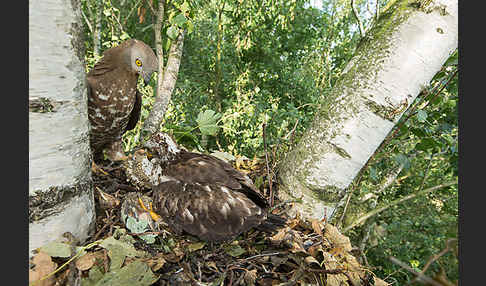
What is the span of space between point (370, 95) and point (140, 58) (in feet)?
4.06

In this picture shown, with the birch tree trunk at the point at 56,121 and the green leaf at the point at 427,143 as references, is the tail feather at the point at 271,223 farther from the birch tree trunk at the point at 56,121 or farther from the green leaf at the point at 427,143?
the green leaf at the point at 427,143

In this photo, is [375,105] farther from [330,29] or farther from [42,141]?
[330,29]

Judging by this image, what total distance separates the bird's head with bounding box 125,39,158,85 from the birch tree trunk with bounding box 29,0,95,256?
755 mm

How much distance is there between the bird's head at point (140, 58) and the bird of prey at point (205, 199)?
A: 0.53 meters

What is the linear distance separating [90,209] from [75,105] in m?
0.37

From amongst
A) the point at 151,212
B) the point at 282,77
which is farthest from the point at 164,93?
the point at 282,77

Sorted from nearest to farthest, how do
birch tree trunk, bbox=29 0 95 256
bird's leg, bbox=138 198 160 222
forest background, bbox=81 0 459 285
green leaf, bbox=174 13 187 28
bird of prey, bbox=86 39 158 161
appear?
birch tree trunk, bbox=29 0 95 256
bird's leg, bbox=138 198 160 222
green leaf, bbox=174 13 187 28
bird of prey, bbox=86 39 158 161
forest background, bbox=81 0 459 285

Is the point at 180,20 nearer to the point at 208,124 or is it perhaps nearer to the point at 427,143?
the point at 208,124

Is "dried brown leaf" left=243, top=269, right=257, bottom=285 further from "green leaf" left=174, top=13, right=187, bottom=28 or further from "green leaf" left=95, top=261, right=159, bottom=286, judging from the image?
"green leaf" left=174, top=13, right=187, bottom=28

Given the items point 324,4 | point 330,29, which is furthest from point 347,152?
point 324,4

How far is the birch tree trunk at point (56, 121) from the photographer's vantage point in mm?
692

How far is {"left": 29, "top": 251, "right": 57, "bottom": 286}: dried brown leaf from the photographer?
2.43 ft

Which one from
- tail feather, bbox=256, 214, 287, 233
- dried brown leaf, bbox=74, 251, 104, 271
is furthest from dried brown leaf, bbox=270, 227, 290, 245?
dried brown leaf, bbox=74, 251, 104, 271

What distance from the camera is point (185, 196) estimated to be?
1.19 meters
